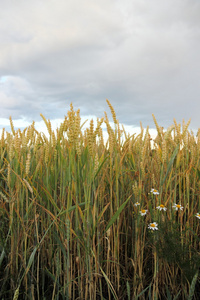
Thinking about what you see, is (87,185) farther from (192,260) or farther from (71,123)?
(192,260)

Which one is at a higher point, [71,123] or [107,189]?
[71,123]

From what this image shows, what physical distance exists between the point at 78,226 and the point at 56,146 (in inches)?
17.1

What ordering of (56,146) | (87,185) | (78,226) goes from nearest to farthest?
(87,185)
(78,226)
(56,146)

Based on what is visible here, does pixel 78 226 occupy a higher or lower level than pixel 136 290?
higher

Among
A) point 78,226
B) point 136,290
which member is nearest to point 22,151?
point 78,226

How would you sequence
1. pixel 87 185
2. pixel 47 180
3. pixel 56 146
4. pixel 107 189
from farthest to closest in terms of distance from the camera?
1. pixel 107 189
2. pixel 56 146
3. pixel 47 180
4. pixel 87 185

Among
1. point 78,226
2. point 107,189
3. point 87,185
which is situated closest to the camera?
point 87,185

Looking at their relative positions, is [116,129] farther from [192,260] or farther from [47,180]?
[192,260]

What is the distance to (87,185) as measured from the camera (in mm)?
1110

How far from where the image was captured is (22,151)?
1.47m

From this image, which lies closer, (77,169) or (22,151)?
(77,169)

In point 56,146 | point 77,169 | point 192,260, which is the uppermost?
point 56,146

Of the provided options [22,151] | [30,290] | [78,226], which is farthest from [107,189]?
[30,290]

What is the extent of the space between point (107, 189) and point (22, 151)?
0.52 meters
